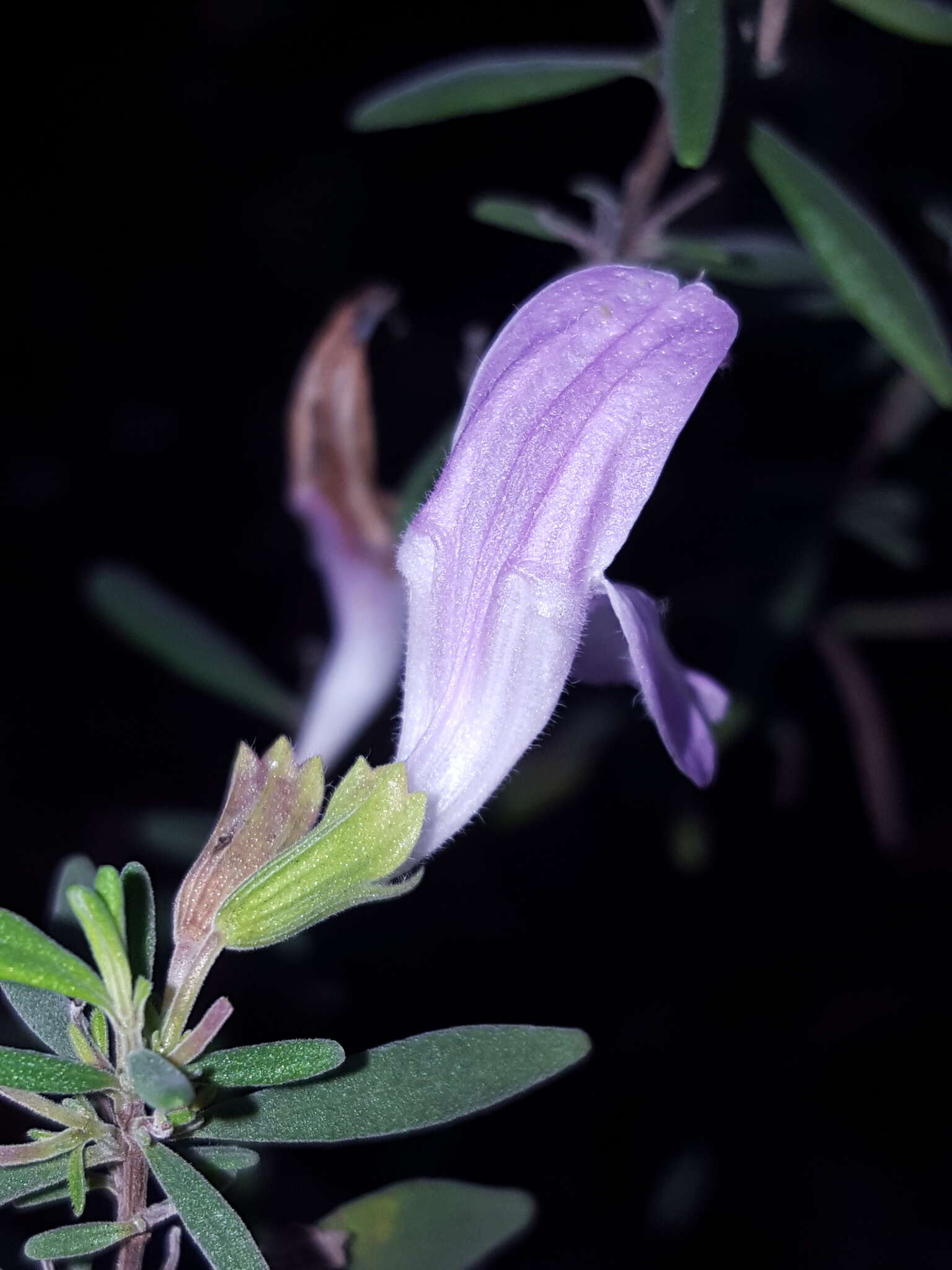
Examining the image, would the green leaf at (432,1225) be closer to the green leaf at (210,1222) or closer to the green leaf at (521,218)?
the green leaf at (210,1222)

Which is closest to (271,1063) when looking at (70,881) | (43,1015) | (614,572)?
(43,1015)

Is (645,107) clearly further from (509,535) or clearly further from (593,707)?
(509,535)

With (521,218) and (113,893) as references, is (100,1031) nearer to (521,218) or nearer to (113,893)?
(113,893)

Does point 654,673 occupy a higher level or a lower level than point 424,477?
lower

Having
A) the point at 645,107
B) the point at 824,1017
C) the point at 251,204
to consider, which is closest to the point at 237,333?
Answer: the point at 251,204

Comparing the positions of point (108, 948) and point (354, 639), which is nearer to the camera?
point (108, 948)
